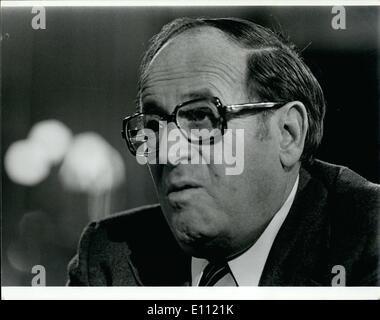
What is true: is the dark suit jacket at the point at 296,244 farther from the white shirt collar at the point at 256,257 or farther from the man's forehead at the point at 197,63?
the man's forehead at the point at 197,63

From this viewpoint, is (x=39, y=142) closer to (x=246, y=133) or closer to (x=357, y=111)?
(x=246, y=133)

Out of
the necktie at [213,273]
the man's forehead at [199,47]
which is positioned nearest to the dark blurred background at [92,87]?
the man's forehead at [199,47]

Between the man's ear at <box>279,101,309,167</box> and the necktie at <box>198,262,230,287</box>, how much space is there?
0.51 m

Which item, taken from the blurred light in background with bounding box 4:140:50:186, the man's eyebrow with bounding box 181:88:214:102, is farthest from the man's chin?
the blurred light in background with bounding box 4:140:50:186

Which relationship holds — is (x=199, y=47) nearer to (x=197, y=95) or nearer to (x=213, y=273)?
(x=197, y=95)

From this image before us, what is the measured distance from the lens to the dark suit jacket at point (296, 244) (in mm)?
2191

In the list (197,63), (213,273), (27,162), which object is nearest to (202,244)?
(213,273)

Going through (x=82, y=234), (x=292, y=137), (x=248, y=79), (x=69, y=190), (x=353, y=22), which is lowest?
(x=82, y=234)

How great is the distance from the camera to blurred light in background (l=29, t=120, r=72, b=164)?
239 cm

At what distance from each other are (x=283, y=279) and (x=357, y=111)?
0.78m

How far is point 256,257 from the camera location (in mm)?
2229

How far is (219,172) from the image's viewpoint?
87.5 inches

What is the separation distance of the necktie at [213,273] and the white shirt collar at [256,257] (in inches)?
0.9

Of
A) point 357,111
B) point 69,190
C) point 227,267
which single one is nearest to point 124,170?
point 69,190
